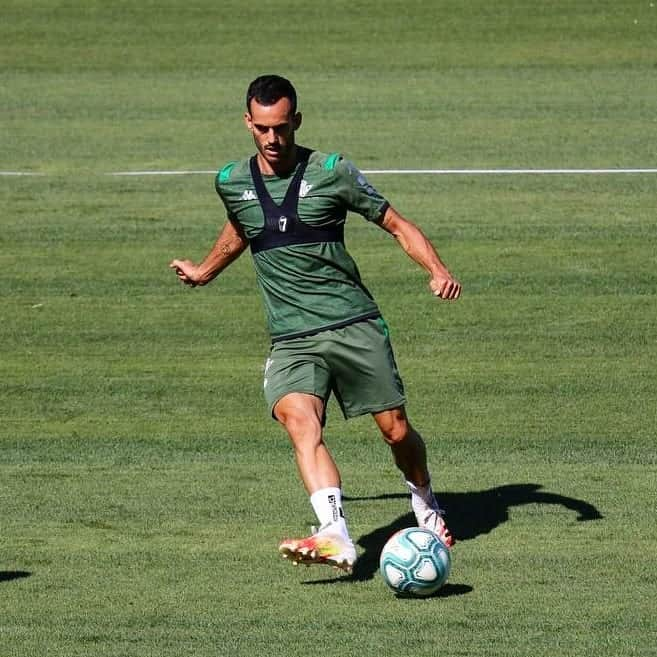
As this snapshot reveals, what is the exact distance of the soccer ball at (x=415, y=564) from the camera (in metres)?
7.79

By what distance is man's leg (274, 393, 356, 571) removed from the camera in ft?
25.1

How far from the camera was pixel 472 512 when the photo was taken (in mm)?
9359

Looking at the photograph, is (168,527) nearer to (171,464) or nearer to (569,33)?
(171,464)

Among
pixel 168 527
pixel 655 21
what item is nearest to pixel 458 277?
pixel 168 527

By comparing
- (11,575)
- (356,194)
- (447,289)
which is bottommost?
(11,575)

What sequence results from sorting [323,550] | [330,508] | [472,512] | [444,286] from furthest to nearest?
1. [472,512]
2. [444,286]
3. [330,508]
4. [323,550]

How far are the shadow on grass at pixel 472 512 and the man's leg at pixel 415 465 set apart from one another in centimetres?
24

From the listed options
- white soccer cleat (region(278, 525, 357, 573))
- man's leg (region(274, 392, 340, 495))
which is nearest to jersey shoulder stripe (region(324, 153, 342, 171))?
man's leg (region(274, 392, 340, 495))

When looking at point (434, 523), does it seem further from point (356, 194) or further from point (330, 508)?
point (356, 194)

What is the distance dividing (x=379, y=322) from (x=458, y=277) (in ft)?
22.0

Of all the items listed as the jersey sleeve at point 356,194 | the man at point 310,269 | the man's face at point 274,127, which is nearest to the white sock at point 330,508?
the man at point 310,269

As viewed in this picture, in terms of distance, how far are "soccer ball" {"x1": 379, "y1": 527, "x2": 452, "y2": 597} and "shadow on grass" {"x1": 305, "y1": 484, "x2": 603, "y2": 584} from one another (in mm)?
426

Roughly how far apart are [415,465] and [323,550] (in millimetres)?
→ 1164

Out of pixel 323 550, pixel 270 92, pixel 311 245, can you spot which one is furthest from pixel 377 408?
pixel 270 92
